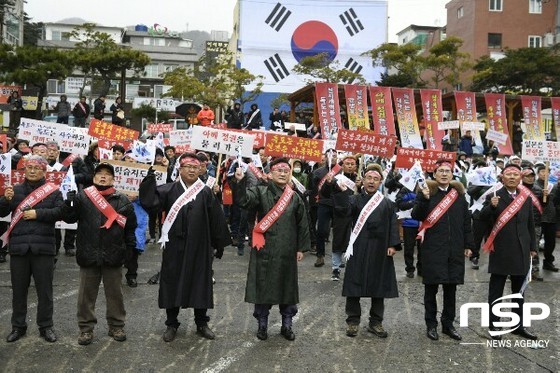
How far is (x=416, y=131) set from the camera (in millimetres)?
21891

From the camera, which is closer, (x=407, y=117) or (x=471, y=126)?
(x=471, y=126)

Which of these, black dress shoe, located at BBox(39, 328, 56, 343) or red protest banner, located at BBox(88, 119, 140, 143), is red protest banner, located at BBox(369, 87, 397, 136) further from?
black dress shoe, located at BBox(39, 328, 56, 343)

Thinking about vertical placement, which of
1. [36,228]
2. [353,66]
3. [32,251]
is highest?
[353,66]

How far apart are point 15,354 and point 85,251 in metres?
1.15

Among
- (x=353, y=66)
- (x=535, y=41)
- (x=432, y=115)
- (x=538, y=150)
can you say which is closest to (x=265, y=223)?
(x=538, y=150)

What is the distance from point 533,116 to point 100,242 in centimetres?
2021

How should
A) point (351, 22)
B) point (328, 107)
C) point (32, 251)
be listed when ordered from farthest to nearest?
point (351, 22) → point (328, 107) → point (32, 251)

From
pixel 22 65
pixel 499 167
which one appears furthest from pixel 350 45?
pixel 499 167

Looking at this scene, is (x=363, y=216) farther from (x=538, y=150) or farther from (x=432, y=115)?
(x=432, y=115)

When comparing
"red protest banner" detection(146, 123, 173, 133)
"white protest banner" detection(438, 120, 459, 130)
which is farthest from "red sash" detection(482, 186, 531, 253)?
"white protest banner" detection(438, 120, 459, 130)

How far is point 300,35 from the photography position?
57281mm

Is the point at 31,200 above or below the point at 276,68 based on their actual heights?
below

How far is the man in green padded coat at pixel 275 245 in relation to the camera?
6.70m

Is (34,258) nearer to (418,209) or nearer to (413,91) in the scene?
(418,209)
